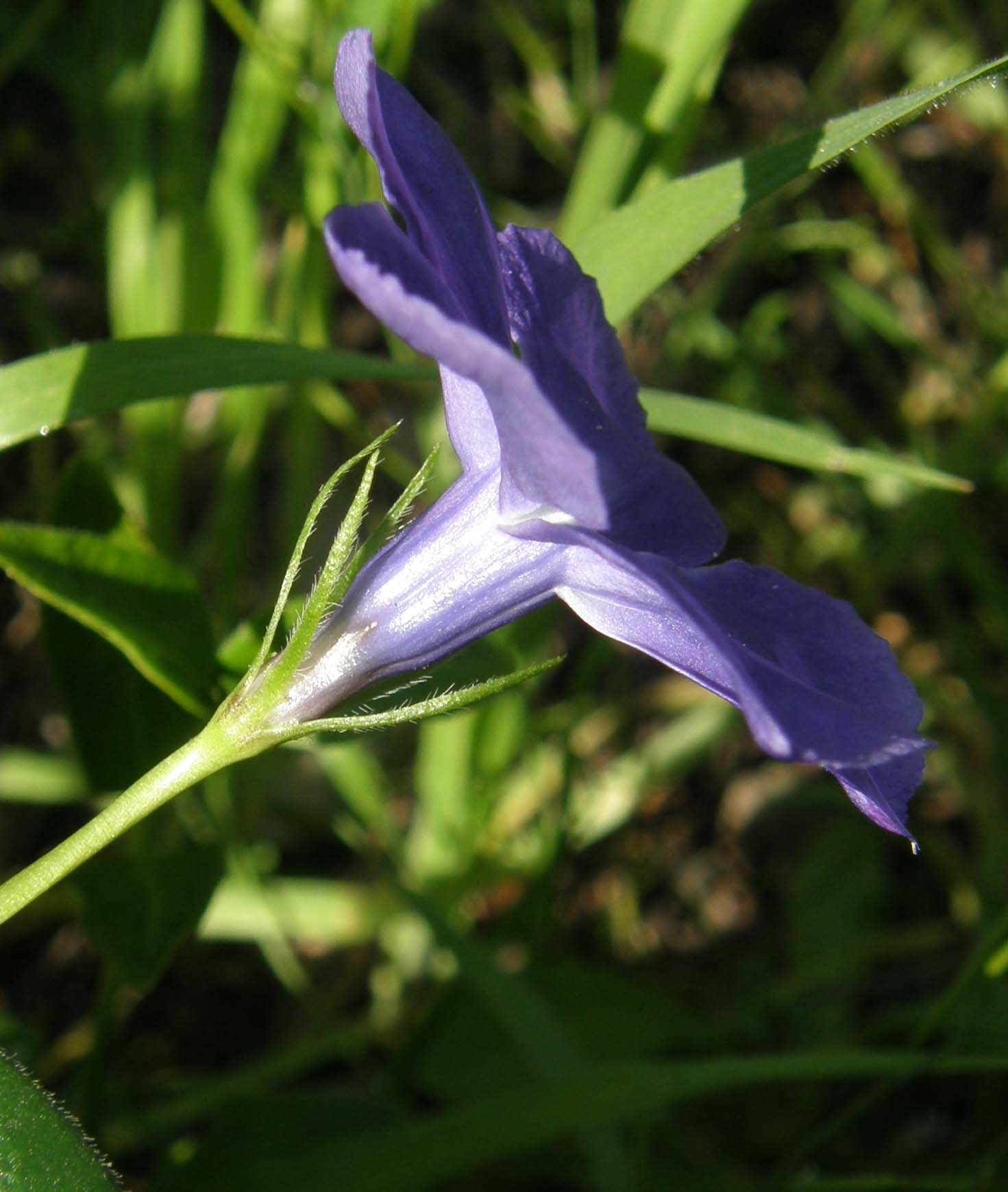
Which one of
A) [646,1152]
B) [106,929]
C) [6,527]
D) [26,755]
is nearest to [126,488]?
[26,755]

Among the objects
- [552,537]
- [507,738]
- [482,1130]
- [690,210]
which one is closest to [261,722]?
[552,537]

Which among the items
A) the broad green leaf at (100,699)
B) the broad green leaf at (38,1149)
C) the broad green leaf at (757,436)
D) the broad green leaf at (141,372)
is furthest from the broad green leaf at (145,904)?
the broad green leaf at (757,436)

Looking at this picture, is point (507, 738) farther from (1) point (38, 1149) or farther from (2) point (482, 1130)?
(1) point (38, 1149)

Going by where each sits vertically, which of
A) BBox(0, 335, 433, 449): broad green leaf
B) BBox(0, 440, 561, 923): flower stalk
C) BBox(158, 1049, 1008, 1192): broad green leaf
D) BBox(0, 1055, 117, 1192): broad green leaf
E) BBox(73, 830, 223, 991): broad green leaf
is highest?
BBox(0, 335, 433, 449): broad green leaf

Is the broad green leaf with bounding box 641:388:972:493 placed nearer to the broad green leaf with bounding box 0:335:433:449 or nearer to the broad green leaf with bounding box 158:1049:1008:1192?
the broad green leaf with bounding box 0:335:433:449

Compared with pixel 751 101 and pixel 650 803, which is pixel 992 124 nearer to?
pixel 751 101

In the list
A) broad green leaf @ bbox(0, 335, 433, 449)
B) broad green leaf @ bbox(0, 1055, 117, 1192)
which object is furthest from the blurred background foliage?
broad green leaf @ bbox(0, 1055, 117, 1192)
